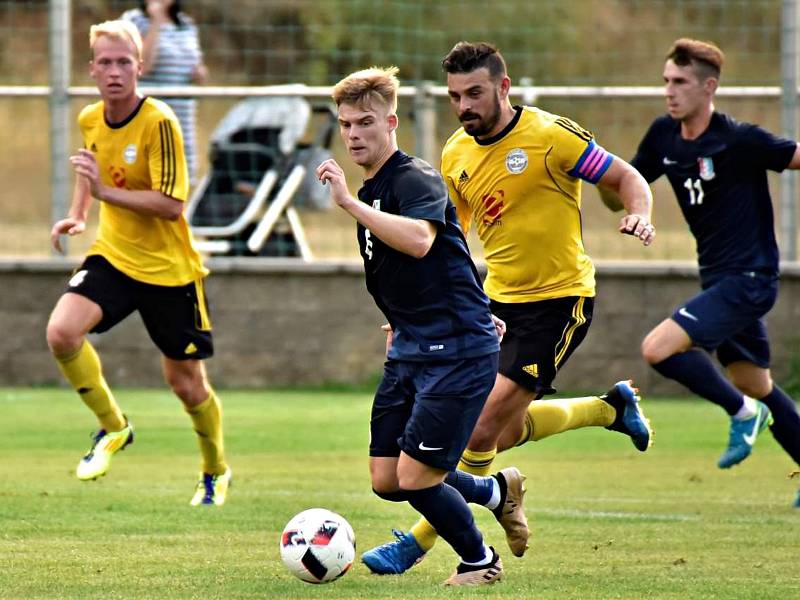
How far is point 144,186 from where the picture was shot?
8422mm

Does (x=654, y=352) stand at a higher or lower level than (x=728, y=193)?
lower

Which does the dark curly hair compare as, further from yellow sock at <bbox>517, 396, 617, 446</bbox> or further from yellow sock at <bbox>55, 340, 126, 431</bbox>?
yellow sock at <bbox>55, 340, 126, 431</bbox>

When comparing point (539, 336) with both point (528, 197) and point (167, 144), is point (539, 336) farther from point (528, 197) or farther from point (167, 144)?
point (167, 144)

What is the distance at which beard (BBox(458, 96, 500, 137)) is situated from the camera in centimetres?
680

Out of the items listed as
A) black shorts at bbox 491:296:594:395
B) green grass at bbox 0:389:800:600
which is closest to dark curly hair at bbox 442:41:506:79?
black shorts at bbox 491:296:594:395

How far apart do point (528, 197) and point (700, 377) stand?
6.58ft

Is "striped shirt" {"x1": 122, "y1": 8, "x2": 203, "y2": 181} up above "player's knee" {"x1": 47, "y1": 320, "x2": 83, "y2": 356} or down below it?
above

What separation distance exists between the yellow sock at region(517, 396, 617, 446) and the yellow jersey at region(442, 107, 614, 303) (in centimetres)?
52

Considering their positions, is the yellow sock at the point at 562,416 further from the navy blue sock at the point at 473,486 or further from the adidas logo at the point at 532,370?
the navy blue sock at the point at 473,486

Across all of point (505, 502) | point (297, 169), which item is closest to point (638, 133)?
point (297, 169)

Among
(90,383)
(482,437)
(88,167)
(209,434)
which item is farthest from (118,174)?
(482,437)

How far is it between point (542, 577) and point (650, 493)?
8.72ft

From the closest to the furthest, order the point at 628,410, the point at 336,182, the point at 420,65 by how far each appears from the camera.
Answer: the point at 336,182
the point at 628,410
the point at 420,65

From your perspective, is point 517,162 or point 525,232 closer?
point 517,162
